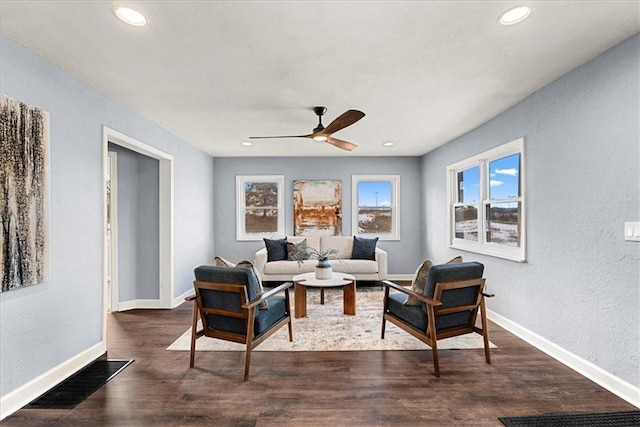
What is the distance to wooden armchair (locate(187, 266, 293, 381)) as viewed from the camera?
260 centimetres

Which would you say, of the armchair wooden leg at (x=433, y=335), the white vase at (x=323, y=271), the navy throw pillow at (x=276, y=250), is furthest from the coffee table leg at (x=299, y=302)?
the armchair wooden leg at (x=433, y=335)

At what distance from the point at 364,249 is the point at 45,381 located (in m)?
4.49

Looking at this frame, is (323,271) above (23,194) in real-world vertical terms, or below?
below

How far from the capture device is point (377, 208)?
662 cm

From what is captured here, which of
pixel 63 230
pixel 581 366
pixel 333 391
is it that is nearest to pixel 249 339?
pixel 333 391

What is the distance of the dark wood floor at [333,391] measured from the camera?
213 centimetres

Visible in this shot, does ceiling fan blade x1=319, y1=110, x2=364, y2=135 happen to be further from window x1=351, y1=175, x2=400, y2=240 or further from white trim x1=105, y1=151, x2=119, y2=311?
window x1=351, y1=175, x2=400, y2=240

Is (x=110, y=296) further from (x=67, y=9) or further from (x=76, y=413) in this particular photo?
(x=67, y=9)

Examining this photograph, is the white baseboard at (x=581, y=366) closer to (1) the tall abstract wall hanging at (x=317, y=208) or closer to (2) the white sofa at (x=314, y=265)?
(2) the white sofa at (x=314, y=265)

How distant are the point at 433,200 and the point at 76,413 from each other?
5482 millimetres

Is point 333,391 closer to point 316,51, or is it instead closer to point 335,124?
point 335,124

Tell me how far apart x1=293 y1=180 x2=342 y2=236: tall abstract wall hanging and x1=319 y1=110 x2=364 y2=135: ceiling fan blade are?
119 inches

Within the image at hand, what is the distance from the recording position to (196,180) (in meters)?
5.63

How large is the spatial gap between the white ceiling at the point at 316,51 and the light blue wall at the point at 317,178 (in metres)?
2.74
